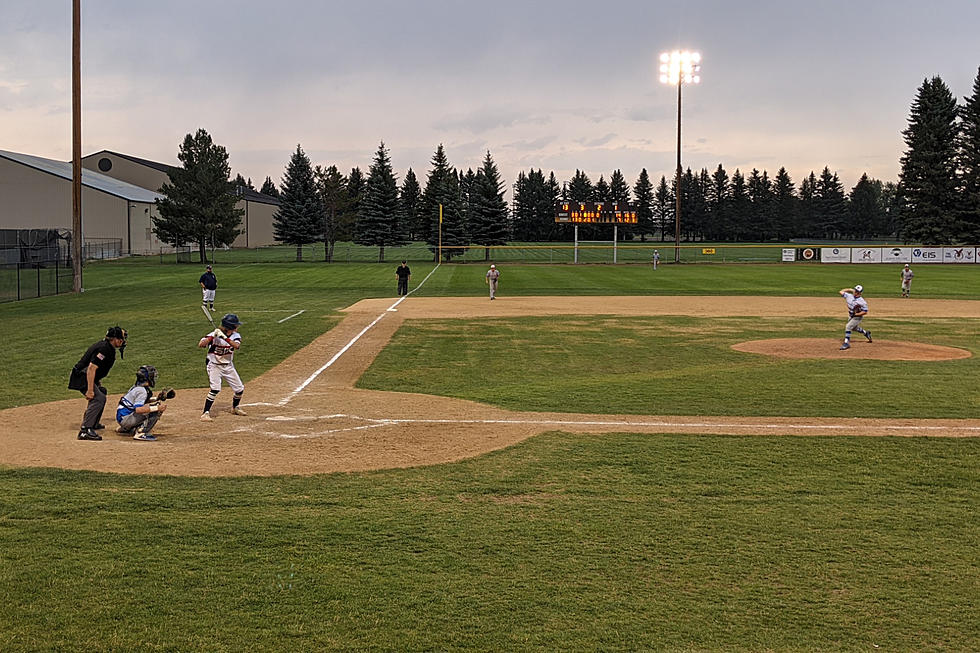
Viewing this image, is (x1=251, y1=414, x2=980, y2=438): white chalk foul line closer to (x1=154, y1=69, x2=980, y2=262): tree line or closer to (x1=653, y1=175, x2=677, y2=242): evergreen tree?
(x1=154, y1=69, x2=980, y2=262): tree line

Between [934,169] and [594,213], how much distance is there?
1678 inches

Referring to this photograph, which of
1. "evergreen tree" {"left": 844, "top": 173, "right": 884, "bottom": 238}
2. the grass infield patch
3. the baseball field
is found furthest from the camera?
"evergreen tree" {"left": 844, "top": 173, "right": 884, "bottom": 238}

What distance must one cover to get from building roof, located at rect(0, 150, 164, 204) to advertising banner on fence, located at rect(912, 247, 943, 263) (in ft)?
226

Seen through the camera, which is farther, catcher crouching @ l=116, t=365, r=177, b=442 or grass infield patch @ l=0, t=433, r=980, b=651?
catcher crouching @ l=116, t=365, r=177, b=442

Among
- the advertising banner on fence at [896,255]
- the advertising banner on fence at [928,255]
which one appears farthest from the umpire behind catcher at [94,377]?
the advertising banner on fence at [928,255]

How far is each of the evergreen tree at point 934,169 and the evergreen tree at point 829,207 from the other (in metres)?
72.7

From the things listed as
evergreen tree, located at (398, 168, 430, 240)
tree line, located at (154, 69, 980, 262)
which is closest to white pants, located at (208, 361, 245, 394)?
tree line, located at (154, 69, 980, 262)

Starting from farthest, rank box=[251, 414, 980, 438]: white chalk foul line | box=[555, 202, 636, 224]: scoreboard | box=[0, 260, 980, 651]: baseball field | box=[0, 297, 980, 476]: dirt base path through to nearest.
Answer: box=[555, 202, 636, 224]: scoreboard < box=[251, 414, 980, 438]: white chalk foul line < box=[0, 297, 980, 476]: dirt base path < box=[0, 260, 980, 651]: baseball field

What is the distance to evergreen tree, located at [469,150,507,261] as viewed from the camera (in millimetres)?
84062

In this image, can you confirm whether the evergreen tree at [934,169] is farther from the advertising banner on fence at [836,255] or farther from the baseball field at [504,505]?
the baseball field at [504,505]

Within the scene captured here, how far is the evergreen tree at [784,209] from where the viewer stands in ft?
505

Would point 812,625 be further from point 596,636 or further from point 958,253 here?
point 958,253

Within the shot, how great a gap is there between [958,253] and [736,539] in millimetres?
77270

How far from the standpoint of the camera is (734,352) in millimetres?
20984
